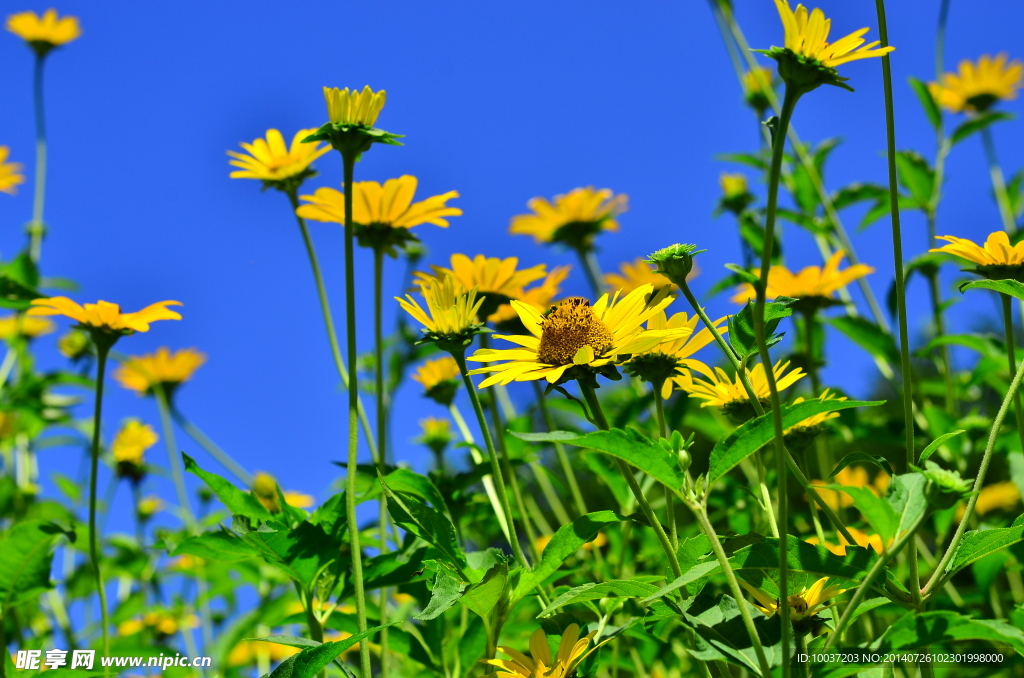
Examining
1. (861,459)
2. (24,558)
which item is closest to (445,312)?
(861,459)

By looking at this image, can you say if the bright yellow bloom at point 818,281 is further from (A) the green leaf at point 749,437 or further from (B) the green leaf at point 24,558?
Answer: (B) the green leaf at point 24,558

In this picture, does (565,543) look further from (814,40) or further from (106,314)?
(106,314)

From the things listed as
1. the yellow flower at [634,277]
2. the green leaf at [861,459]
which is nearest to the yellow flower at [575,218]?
the yellow flower at [634,277]

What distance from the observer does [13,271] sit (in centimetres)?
202

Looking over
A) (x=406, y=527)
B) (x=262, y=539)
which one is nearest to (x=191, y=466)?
(x=262, y=539)

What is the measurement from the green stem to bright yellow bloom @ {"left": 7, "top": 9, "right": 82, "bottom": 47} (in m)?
3.45

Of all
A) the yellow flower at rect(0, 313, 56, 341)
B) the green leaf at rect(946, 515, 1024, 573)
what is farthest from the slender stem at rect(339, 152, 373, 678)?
the yellow flower at rect(0, 313, 56, 341)

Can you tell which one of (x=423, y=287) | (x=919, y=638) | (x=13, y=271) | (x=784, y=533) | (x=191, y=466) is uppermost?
(x=13, y=271)

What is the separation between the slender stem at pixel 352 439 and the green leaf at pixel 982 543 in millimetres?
691

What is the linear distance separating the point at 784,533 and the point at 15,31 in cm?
383

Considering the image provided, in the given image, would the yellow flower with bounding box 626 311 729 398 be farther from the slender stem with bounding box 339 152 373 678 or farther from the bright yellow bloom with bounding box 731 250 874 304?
the bright yellow bloom with bounding box 731 250 874 304

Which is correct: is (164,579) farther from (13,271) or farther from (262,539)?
(262,539)

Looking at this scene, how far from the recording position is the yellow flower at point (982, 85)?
341 cm

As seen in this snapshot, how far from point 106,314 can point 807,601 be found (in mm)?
1245
